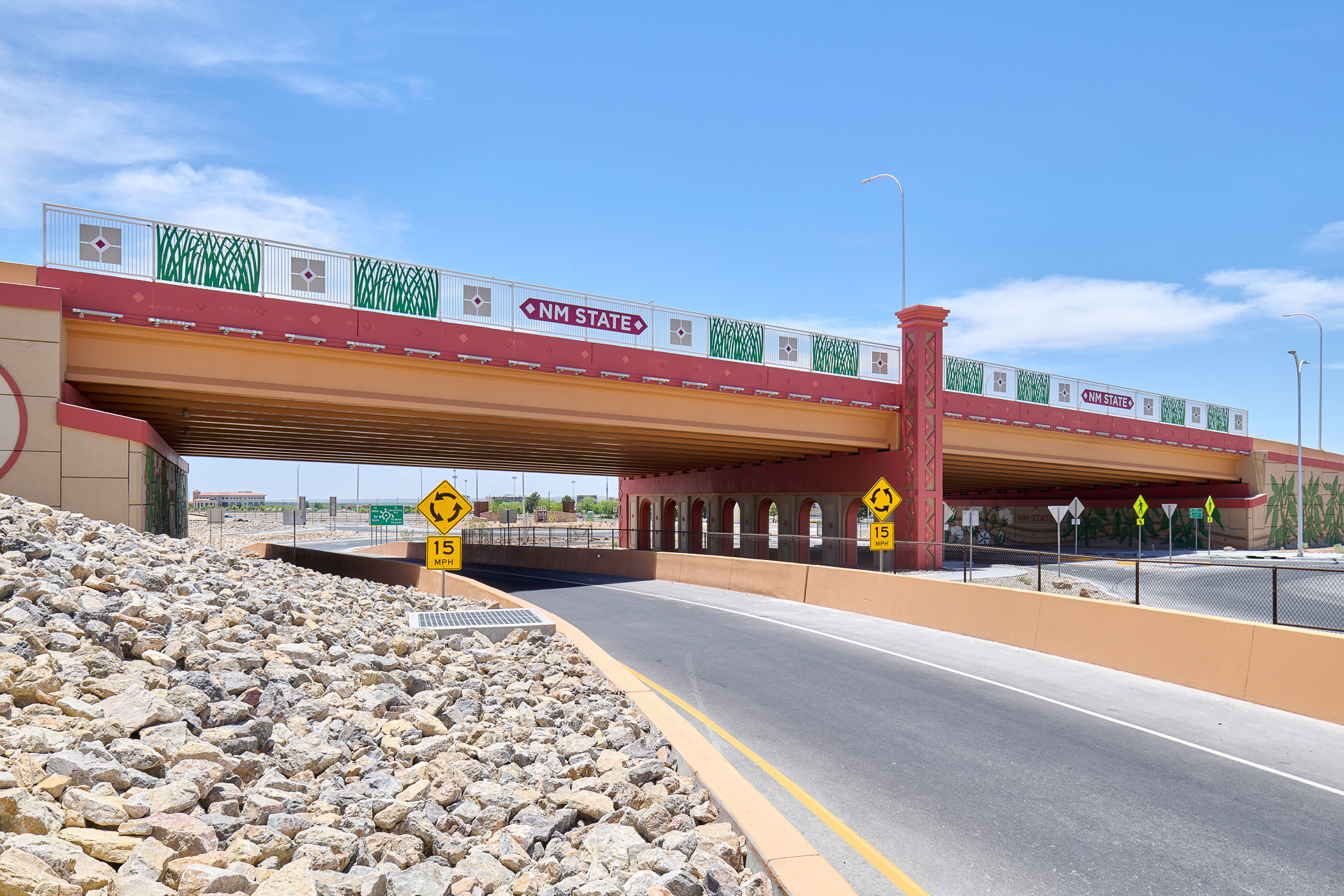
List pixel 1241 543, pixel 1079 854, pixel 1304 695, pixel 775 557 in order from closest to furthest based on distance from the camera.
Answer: pixel 1079 854 → pixel 1304 695 → pixel 775 557 → pixel 1241 543

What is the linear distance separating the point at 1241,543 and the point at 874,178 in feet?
123

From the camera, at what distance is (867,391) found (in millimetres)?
31078

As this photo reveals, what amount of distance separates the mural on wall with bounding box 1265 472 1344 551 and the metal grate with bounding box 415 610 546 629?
56.4 m

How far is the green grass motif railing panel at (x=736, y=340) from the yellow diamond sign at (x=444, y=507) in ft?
45.8

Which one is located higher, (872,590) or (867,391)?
(867,391)

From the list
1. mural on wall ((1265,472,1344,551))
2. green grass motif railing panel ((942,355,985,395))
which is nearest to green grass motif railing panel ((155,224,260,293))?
green grass motif railing panel ((942,355,985,395))

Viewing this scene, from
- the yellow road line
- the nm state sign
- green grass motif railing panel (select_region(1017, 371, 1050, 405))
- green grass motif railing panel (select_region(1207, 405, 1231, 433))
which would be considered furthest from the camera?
green grass motif railing panel (select_region(1207, 405, 1231, 433))

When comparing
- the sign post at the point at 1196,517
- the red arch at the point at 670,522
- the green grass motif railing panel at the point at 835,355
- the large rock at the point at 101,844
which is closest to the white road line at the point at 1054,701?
the large rock at the point at 101,844

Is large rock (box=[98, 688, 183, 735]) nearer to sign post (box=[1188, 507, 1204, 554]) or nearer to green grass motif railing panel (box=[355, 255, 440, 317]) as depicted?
green grass motif railing panel (box=[355, 255, 440, 317])

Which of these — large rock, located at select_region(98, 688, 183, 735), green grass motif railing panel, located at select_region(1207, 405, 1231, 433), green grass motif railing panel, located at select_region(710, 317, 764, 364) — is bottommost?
large rock, located at select_region(98, 688, 183, 735)

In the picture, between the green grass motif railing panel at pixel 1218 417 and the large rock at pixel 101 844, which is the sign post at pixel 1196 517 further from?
the large rock at pixel 101 844

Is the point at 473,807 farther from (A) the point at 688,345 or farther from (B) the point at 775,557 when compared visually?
(B) the point at 775,557

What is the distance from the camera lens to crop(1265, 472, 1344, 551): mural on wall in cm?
5169

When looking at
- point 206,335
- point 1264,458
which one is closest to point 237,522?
point 206,335
